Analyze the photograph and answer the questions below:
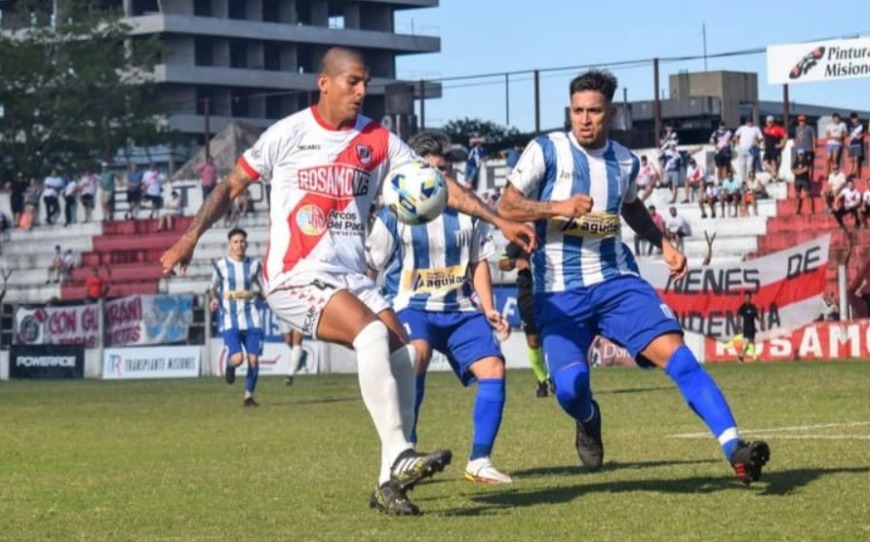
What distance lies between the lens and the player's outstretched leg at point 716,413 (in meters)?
10.6

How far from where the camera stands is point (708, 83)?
6094cm

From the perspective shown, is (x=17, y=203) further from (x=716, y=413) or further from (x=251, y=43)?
(x=251, y=43)

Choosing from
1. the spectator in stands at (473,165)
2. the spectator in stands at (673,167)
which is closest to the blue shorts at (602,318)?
the spectator in stands at (673,167)

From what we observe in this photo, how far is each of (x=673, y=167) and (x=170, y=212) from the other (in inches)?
693

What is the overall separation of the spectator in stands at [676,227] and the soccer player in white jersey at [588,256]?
96.0 feet

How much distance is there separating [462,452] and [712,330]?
22.0 m

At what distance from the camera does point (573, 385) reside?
38.9 ft

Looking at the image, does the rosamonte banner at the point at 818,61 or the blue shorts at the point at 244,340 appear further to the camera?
the rosamonte banner at the point at 818,61

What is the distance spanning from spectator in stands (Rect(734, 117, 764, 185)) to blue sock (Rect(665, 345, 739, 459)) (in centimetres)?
3339

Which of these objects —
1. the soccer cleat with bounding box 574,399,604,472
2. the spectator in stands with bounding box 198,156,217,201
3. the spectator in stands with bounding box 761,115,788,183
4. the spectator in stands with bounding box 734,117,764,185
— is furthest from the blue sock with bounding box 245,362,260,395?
the spectator in stands with bounding box 198,156,217,201

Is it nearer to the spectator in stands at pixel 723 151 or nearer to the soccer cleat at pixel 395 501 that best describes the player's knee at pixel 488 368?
the soccer cleat at pixel 395 501

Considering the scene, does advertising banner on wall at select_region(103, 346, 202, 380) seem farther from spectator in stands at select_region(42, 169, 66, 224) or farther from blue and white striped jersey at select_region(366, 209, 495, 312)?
blue and white striped jersey at select_region(366, 209, 495, 312)

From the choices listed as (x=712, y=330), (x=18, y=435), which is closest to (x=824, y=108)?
(x=712, y=330)

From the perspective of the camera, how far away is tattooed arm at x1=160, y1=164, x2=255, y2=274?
10.4 m
